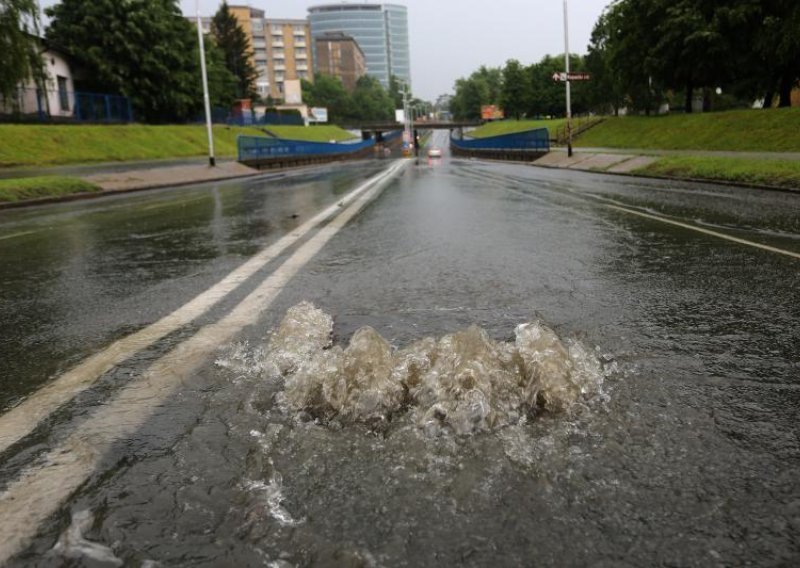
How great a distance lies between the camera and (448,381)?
2756 millimetres

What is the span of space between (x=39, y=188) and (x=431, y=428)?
20041 millimetres

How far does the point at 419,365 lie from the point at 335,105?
522 ft

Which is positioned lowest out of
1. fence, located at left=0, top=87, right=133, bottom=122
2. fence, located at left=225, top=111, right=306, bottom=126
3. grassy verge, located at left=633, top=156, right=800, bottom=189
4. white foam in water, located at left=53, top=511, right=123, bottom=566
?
white foam in water, located at left=53, top=511, right=123, bottom=566

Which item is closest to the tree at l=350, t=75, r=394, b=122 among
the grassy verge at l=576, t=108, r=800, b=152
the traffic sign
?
the grassy verge at l=576, t=108, r=800, b=152

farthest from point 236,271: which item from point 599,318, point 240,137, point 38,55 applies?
point 240,137

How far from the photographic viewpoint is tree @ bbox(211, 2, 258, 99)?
107 metres

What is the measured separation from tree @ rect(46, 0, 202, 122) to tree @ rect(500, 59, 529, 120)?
6535 centimetres

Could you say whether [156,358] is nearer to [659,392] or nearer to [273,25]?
[659,392]

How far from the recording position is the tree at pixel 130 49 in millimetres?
53219

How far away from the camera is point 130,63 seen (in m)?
55.6

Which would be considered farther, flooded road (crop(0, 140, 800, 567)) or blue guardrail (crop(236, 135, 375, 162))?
blue guardrail (crop(236, 135, 375, 162))

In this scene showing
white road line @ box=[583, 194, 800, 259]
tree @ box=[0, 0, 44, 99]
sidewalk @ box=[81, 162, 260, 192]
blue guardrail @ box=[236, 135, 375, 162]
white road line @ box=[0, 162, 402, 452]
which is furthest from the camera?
blue guardrail @ box=[236, 135, 375, 162]

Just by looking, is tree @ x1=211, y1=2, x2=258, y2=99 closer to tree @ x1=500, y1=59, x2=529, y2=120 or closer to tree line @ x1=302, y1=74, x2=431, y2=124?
tree line @ x1=302, y1=74, x2=431, y2=124

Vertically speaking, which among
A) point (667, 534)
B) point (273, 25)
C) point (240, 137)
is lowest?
point (667, 534)
